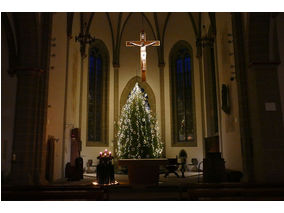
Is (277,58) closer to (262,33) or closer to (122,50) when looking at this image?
(262,33)

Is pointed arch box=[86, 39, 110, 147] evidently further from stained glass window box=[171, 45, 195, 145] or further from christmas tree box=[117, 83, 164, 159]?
stained glass window box=[171, 45, 195, 145]

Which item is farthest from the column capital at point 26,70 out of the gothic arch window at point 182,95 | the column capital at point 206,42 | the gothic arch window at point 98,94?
the gothic arch window at point 182,95

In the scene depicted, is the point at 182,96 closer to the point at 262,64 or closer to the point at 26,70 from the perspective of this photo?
the point at 262,64

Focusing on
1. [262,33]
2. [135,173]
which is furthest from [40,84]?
[262,33]

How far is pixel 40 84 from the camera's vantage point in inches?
340

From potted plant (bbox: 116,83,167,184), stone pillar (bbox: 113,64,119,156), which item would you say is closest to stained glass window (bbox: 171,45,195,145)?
potted plant (bbox: 116,83,167,184)

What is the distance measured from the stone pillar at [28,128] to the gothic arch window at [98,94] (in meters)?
7.76

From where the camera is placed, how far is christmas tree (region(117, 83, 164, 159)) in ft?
44.1

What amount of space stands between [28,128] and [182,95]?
10.5 metres

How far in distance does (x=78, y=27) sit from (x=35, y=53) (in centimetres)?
660

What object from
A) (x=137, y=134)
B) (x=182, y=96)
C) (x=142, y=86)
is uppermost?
(x=142, y=86)

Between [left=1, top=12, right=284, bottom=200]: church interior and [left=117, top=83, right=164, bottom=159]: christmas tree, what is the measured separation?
1.52 meters

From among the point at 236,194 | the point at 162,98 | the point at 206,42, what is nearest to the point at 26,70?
the point at 236,194

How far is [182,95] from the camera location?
17062 mm
